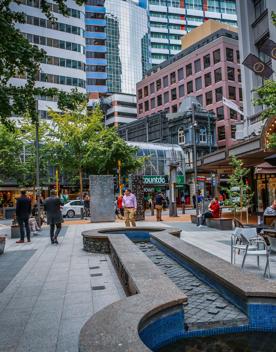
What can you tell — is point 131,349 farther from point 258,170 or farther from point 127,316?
point 258,170

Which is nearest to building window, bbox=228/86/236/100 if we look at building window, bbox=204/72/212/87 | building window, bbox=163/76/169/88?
building window, bbox=204/72/212/87

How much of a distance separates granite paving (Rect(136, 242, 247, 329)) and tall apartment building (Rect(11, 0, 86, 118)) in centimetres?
5034

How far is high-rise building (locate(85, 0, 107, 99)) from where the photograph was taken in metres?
84.8

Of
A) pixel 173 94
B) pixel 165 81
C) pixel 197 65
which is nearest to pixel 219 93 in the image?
pixel 197 65

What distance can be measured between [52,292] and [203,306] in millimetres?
2717

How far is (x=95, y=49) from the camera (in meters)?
Answer: 85.0

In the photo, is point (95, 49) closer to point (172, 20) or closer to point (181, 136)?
point (172, 20)

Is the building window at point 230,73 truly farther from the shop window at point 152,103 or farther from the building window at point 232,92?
the shop window at point 152,103

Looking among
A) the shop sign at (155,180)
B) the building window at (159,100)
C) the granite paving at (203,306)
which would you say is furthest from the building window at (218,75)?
the granite paving at (203,306)

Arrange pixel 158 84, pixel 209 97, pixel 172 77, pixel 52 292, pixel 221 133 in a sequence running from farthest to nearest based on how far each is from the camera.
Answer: pixel 158 84 < pixel 172 77 < pixel 209 97 < pixel 221 133 < pixel 52 292

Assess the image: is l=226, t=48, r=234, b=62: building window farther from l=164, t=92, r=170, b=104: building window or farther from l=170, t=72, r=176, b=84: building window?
l=164, t=92, r=170, b=104: building window

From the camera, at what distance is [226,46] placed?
Result: 2261 inches

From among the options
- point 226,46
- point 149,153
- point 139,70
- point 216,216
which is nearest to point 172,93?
point 226,46

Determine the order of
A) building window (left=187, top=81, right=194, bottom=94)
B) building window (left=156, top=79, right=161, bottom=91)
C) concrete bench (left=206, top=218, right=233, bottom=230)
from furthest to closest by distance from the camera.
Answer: building window (left=156, top=79, right=161, bottom=91), building window (left=187, top=81, right=194, bottom=94), concrete bench (left=206, top=218, right=233, bottom=230)
